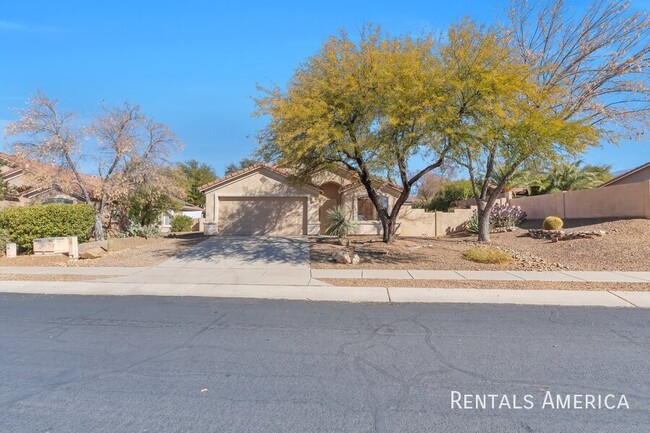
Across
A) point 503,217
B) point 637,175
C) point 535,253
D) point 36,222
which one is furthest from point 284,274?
point 637,175

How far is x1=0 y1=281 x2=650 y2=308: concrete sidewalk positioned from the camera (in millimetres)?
8742

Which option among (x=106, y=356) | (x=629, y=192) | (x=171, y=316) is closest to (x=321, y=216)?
(x=629, y=192)

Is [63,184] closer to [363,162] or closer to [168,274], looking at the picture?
[168,274]

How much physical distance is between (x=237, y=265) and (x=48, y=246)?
8.56 meters

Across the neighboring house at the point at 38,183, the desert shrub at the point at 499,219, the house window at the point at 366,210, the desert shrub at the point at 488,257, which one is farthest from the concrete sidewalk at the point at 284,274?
the house window at the point at 366,210

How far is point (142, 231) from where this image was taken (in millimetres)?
23188

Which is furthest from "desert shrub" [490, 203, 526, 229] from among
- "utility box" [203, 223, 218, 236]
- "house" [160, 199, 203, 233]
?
"house" [160, 199, 203, 233]

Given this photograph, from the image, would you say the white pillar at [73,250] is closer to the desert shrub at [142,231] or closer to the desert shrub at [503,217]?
the desert shrub at [142,231]

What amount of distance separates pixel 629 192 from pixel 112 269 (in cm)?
2076

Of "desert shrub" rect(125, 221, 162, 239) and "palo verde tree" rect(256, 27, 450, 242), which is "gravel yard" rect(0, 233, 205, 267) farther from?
"palo verde tree" rect(256, 27, 450, 242)

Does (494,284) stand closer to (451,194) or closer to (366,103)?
(366,103)

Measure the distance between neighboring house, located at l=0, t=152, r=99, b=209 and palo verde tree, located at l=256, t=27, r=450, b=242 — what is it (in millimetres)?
12120

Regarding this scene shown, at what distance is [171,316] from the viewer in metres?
7.56

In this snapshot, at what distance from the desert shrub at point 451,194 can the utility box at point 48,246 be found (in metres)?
30.0
